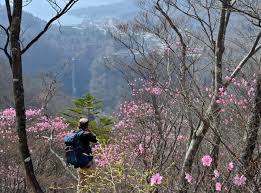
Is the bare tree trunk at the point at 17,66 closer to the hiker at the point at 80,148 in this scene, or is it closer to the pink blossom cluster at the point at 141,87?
the hiker at the point at 80,148

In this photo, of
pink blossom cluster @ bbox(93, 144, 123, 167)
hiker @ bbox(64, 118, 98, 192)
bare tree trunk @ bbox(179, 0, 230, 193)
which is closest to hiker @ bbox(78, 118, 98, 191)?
hiker @ bbox(64, 118, 98, 192)

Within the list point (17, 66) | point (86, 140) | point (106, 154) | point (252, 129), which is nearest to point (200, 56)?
point (252, 129)

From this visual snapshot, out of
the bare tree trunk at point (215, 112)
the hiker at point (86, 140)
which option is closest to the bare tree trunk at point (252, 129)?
the bare tree trunk at point (215, 112)

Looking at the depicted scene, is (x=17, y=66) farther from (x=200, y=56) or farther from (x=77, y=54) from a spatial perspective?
(x=77, y=54)

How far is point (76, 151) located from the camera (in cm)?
636

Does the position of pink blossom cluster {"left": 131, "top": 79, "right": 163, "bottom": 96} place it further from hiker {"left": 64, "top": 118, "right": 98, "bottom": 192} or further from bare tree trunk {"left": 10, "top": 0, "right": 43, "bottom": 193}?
bare tree trunk {"left": 10, "top": 0, "right": 43, "bottom": 193}

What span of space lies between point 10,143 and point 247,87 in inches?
406

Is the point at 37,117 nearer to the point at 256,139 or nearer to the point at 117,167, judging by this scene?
Answer: the point at 256,139

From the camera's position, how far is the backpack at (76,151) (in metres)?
6.32

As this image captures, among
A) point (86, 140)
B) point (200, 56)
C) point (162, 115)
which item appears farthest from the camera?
point (162, 115)

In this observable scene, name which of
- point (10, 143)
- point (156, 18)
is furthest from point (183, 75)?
point (10, 143)

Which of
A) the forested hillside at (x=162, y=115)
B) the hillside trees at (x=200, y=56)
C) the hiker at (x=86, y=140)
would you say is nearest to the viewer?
the forested hillside at (x=162, y=115)

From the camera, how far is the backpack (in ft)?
20.7

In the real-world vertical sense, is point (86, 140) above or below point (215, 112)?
below
